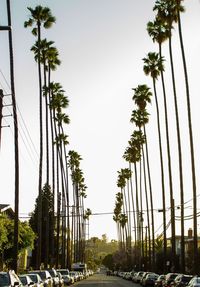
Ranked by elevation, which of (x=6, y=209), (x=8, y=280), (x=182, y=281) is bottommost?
(x=182, y=281)

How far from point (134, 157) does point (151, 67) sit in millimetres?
28571

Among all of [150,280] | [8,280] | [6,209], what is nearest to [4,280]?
[8,280]

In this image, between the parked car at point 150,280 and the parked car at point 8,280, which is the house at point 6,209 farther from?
the parked car at point 8,280

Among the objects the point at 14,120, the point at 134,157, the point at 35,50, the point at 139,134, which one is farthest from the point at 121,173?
the point at 14,120

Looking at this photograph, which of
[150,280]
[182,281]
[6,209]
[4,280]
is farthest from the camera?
[6,209]

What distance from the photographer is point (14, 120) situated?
3425 cm

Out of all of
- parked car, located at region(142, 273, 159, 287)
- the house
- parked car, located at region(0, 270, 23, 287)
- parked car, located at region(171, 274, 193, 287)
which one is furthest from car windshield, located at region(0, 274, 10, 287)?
the house

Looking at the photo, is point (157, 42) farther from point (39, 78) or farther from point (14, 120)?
point (14, 120)

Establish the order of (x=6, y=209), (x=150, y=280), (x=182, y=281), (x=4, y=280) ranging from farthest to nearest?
(x=6, y=209), (x=150, y=280), (x=182, y=281), (x=4, y=280)

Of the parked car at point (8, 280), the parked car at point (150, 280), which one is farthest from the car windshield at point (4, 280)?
the parked car at point (150, 280)

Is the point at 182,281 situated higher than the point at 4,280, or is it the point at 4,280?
the point at 4,280

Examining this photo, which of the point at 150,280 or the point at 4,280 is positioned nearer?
the point at 4,280

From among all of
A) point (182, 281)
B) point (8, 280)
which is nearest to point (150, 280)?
point (182, 281)

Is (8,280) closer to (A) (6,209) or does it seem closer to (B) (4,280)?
(B) (4,280)
